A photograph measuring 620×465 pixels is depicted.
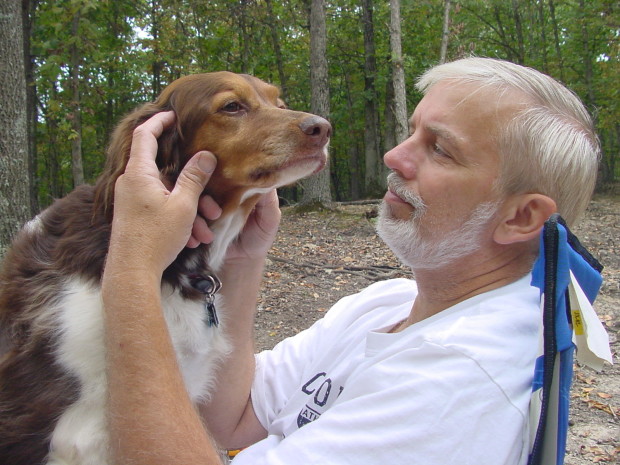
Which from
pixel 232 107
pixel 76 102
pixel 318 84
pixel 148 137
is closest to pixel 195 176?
pixel 148 137

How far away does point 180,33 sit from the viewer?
1320 cm

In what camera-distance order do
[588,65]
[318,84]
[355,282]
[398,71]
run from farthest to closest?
[588,65] < [318,84] < [398,71] < [355,282]

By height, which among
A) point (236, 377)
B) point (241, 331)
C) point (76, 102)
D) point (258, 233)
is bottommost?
point (236, 377)

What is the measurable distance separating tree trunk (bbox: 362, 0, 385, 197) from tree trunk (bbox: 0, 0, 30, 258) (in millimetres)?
14295

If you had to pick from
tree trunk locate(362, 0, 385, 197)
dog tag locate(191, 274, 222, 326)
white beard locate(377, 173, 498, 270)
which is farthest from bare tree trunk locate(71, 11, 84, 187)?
tree trunk locate(362, 0, 385, 197)

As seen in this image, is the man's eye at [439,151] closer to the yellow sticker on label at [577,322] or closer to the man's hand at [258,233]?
the yellow sticker on label at [577,322]

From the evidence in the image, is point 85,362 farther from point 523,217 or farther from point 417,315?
point 523,217

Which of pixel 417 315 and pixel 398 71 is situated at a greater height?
pixel 398 71

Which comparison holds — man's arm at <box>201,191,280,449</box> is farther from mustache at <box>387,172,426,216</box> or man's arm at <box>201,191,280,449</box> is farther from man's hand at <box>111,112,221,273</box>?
mustache at <box>387,172,426,216</box>

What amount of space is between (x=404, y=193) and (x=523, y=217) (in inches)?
14.8

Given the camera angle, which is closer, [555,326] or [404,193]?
[555,326]

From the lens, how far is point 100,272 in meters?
2.06

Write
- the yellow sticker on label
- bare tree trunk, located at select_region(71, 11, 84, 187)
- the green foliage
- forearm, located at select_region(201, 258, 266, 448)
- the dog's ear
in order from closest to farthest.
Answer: the yellow sticker on label → the dog's ear → forearm, located at select_region(201, 258, 266, 448) → bare tree trunk, located at select_region(71, 11, 84, 187) → the green foliage

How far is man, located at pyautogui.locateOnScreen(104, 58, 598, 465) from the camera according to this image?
4.10 feet
